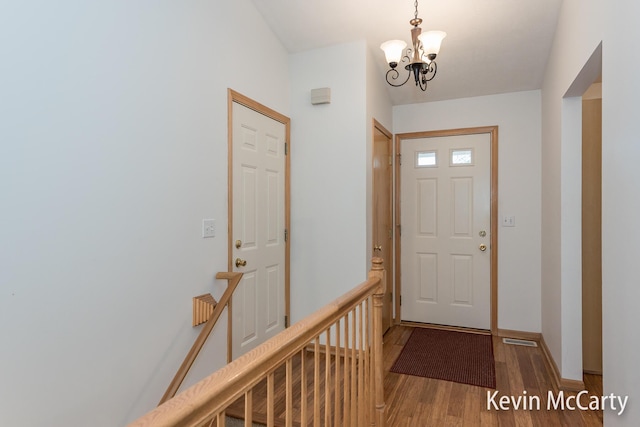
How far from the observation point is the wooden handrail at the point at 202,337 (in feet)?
6.84

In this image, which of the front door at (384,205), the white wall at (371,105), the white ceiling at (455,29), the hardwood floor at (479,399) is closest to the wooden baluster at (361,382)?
the hardwood floor at (479,399)

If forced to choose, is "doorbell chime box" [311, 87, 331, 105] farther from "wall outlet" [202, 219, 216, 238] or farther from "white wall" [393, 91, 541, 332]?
"white wall" [393, 91, 541, 332]

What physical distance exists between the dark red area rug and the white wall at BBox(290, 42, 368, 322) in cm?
83

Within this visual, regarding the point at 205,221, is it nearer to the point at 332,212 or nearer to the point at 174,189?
the point at 174,189

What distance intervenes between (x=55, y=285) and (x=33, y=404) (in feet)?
1.51

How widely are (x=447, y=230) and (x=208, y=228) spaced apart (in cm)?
259

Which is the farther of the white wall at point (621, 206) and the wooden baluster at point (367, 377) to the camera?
the wooden baluster at point (367, 377)

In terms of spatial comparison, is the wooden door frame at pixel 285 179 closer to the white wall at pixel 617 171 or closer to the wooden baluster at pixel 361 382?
the wooden baluster at pixel 361 382

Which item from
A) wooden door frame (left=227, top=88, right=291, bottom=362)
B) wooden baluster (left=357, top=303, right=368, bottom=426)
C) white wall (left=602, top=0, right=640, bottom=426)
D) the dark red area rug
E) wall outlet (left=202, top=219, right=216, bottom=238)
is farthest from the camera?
the dark red area rug

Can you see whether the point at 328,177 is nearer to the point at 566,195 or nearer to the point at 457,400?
the point at 566,195

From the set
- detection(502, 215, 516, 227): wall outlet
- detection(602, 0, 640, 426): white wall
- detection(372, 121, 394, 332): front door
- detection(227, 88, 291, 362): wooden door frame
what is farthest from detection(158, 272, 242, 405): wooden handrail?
detection(502, 215, 516, 227): wall outlet

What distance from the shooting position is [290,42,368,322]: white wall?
10.2ft

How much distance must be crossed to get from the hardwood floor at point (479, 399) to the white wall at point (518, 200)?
56 centimetres

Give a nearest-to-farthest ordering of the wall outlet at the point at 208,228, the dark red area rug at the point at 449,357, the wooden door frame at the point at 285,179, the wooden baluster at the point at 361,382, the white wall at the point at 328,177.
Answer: the wooden baluster at the point at 361,382 < the wall outlet at the point at 208,228 < the wooden door frame at the point at 285,179 < the dark red area rug at the point at 449,357 < the white wall at the point at 328,177
